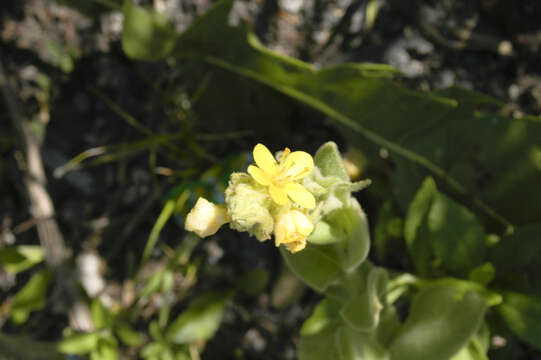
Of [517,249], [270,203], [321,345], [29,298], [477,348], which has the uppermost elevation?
[270,203]

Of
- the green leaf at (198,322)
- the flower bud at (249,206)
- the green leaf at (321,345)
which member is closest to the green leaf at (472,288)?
the green leaf at (321,345)

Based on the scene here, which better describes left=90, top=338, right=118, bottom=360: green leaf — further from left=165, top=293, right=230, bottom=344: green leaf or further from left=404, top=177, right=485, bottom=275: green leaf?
left=404, top=177, right=485, bottom=275: green leaf

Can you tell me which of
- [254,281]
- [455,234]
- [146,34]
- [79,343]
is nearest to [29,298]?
[79,343]

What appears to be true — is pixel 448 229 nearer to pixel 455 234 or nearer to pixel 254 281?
pixel 455 234

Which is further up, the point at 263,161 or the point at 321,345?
the point at 263,161

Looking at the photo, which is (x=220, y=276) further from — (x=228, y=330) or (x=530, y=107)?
(x=530, y=107)

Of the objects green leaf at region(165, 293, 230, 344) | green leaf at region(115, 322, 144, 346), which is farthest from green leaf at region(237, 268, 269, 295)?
green leaf at region(115, 322, 144, 346)

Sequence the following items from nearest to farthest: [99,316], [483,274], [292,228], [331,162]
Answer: [292,228] < [331,162] < [483,274] < [99,316]
